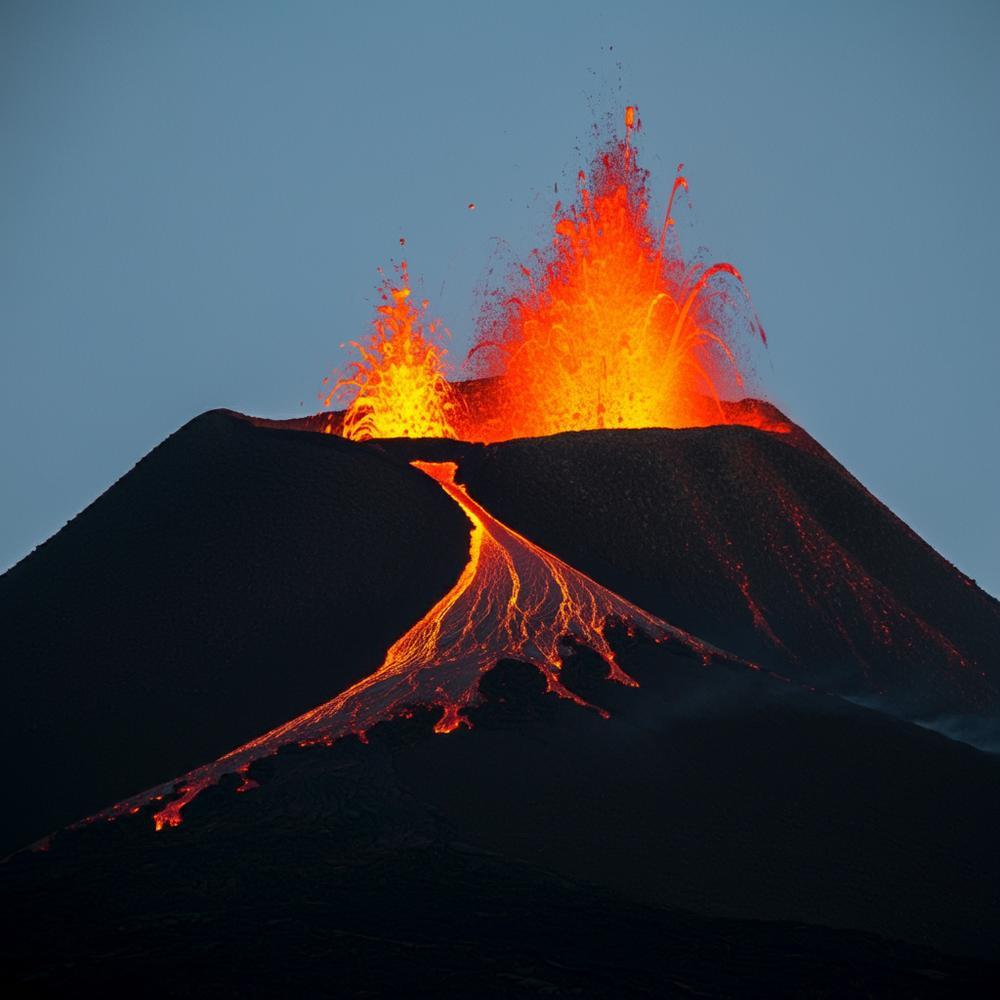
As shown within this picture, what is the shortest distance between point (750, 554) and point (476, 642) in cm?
692

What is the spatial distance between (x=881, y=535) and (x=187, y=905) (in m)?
17.5

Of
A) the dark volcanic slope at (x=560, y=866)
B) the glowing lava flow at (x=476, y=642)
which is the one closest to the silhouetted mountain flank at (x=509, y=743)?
the dark volcanic slope at (x=560, y=866)

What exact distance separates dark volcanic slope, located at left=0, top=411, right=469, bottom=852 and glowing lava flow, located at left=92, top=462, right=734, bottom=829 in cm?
43

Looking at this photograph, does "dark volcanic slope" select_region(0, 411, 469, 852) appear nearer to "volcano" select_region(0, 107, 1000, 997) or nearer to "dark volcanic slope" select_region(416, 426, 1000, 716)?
"volcano" select_region(0, 107, 1000, 997)

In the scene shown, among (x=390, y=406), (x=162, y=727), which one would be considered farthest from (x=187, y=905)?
(x=390, y=406)

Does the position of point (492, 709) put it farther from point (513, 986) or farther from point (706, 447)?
point (706, 447)

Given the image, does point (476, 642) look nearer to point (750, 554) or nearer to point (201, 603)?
point (201, 603)

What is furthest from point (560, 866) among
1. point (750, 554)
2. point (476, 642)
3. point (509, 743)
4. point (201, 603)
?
point (750, 554)

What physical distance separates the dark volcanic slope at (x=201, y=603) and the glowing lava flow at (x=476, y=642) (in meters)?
0.43

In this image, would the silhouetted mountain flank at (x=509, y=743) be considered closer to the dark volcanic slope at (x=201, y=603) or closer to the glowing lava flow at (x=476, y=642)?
the dark volcanic slope at (x=201, y=603)

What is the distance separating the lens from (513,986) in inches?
527

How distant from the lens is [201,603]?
73.9ft

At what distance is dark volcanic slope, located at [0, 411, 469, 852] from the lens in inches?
771

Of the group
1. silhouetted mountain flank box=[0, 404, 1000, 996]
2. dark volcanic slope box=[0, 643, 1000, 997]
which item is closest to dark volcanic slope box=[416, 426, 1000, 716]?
silhouetted mountain flank box=[0, 404, 1000, 996]
